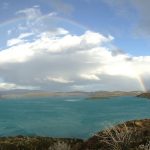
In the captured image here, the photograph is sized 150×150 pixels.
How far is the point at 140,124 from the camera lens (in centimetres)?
4581

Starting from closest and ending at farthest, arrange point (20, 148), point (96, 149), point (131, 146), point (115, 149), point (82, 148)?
1. point (115, 149)
2. point (131, 146)
3. point (96, 149)
4. point (82, 148)
5. point (20, 148)

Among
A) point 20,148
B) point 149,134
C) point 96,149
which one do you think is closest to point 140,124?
point 149,134

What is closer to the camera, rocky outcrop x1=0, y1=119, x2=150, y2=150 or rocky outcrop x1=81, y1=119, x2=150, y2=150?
rocky outcrop x1=81, y1=119, x2=150, y2=150

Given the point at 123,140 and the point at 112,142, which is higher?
the point at 123,140

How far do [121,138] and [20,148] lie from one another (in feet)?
69.2

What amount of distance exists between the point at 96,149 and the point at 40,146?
14632 millimetres

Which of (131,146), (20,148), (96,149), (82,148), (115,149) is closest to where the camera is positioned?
(115,149)

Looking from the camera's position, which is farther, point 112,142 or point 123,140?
point 112,142

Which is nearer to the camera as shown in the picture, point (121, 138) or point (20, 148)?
point (121, 138)

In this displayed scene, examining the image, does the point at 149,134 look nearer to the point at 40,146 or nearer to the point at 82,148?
the point at 82,148

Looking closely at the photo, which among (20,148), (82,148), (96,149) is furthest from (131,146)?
(20,148)

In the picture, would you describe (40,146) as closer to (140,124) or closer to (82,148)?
(82,148)

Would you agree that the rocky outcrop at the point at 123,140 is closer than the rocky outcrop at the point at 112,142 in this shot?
Yes

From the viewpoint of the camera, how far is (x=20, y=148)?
45.4 metres
